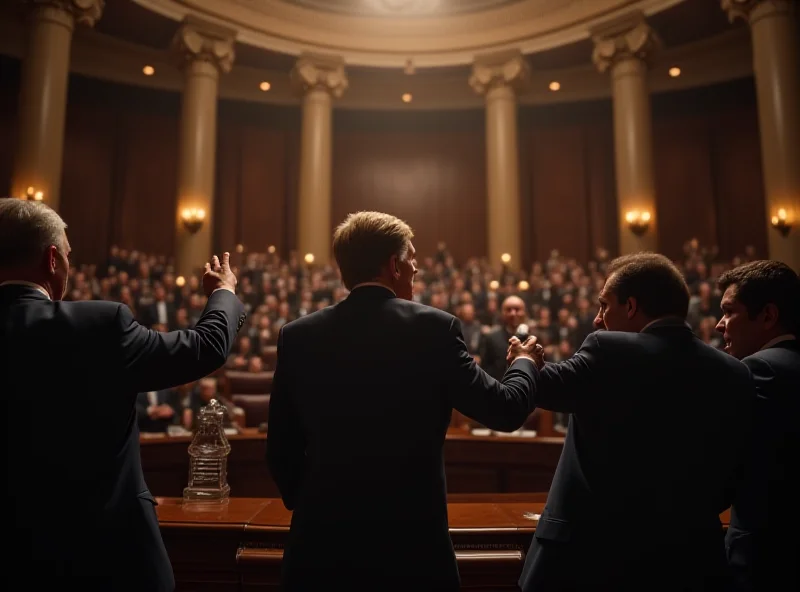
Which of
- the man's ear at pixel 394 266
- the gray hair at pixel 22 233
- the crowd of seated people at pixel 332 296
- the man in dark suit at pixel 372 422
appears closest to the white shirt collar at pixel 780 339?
the man in dark suit at pixel 372 422

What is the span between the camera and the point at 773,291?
187 centimetres

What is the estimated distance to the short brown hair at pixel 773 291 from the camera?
6.12 ft

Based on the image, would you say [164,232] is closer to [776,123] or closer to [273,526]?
[776,123]

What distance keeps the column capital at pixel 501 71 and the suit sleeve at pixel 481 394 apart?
13451 millimetres

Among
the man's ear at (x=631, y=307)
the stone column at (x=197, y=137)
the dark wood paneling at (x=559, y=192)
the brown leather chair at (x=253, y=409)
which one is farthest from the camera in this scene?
the dark wood paneling at (x=559, y=192)

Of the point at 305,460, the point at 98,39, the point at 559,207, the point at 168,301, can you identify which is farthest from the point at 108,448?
the point at 559,207

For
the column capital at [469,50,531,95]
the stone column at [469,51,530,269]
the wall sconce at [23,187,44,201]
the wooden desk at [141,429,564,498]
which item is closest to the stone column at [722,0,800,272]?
the column capital at [469,50,531,95]

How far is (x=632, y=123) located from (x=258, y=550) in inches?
489

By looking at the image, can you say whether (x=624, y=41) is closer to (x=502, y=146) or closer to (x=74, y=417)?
(x=502, y=146)

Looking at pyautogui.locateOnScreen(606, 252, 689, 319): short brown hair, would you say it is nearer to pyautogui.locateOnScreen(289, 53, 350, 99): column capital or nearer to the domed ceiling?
pyautogui.locateOnScreen(289, 53, 350, 99): column capital

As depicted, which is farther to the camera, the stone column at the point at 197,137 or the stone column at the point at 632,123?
the stone column at the point at 197,137

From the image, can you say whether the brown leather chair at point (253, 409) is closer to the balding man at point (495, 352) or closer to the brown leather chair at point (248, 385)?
the brown leather chair at point (248, 385)

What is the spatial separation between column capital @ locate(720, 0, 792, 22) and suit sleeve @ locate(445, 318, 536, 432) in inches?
469

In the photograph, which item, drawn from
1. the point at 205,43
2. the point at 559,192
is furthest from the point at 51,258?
the point at 559,192
